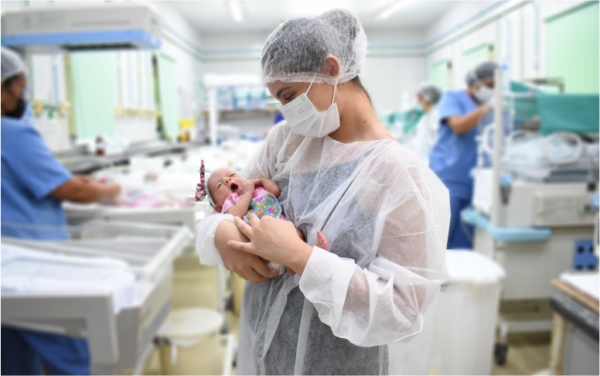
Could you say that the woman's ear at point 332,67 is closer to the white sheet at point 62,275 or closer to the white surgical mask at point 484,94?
the white sheet at point 62,275

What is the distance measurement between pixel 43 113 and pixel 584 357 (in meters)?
4.07

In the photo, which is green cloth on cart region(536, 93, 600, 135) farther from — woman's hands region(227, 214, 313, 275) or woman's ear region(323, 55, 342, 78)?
woman's hands region(227, 214, 313, 275)

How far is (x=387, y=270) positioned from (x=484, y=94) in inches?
103

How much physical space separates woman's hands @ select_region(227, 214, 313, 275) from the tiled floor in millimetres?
1733

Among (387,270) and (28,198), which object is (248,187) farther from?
(28,198)

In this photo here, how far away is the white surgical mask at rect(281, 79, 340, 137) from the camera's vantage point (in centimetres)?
69

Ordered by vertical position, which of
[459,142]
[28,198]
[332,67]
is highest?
[332,67]

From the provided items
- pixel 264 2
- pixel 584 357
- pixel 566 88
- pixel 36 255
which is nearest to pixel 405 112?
pixel 566 88

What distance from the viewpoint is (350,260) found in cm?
66

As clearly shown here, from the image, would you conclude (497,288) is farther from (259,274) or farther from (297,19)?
(297,19)

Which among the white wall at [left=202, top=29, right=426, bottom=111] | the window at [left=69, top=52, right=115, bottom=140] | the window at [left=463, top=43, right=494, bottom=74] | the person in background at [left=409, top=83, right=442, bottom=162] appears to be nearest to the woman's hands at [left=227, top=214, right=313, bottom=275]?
the person in background at [left=409, top=83, right=442, bottom=162]

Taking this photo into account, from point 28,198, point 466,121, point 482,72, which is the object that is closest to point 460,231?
point 466,121

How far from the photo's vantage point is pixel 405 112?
216 inches

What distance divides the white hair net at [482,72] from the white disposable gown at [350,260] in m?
2.50
